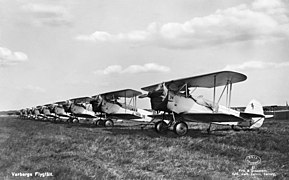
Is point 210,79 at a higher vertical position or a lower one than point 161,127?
higher

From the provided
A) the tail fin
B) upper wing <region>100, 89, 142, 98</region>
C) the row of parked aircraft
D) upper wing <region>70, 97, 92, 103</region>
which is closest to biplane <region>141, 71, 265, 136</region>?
the row of parked aircraft

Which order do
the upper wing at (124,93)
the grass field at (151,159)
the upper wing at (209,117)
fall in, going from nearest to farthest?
1. the grass field at (151,159)
2. the upper wing at (209,117)
3. the upper wing at (124,93)

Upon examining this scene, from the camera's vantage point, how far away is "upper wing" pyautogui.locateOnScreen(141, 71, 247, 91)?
37.9 ft

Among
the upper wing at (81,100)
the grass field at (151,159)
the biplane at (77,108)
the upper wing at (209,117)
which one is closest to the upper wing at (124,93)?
the biplane at (77,108)

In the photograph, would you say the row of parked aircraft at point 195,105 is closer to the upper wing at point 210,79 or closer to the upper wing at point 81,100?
the upper wing at point 210,79

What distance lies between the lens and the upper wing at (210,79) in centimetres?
1155

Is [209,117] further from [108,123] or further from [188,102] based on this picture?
[108,123]

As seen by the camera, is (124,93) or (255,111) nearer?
(255,111)

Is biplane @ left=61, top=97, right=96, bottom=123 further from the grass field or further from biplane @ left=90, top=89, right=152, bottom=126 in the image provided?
the grass field

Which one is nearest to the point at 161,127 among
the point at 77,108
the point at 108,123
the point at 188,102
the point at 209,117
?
the point at 188,102

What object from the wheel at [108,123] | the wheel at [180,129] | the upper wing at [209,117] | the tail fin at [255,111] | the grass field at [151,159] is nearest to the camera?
the grass field at [151,159]

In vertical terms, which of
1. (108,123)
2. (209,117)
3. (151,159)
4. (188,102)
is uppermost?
(188,102)

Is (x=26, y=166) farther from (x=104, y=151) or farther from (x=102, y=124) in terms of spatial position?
(x=102, y=124)

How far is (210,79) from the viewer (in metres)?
12.7
